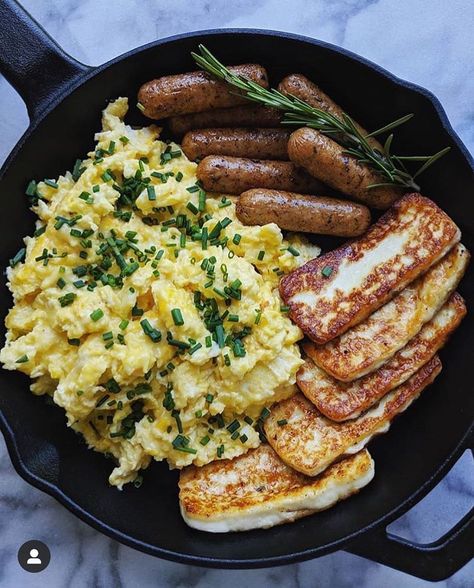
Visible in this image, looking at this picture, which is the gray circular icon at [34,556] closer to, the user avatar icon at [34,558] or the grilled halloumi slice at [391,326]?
the user avatar icon at [34,558]

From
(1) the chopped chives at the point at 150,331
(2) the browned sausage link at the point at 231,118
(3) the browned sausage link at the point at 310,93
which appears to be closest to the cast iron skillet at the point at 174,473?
(3) the browned sausage link at the point at 310,93

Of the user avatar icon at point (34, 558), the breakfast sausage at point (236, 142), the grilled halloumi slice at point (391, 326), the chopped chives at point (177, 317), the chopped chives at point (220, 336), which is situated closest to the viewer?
the chopped chives at point (177, 317)

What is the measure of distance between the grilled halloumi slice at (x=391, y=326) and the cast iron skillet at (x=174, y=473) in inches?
6.6

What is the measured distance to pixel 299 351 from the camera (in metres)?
3.39

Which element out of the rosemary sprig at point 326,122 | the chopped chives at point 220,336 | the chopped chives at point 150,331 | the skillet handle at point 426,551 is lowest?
the skillet handle at point 426,551

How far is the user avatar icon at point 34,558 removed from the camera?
371cm

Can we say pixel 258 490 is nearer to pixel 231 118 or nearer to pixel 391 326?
pixel 391 326

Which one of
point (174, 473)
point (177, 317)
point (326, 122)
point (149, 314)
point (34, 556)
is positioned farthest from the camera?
point (34, 556)

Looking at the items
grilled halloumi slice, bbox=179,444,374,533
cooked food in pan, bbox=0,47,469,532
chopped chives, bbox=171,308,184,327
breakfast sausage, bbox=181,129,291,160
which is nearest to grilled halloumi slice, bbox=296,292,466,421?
cooked food in pan, bbox=0,47,469,532

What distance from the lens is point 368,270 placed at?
3.37 meters

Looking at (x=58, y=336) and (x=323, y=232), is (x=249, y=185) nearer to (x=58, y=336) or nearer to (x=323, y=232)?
(x=323, y=232)

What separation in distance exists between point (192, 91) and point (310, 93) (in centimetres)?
52

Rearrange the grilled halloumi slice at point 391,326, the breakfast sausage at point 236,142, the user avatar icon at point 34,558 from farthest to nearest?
the user avatar icon at point 34,558 → the breakfast sausage at point 236,142 → the grilled halloumi slice at point 391,326

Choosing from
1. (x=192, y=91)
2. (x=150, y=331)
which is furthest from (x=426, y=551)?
(x=192, y=91)
